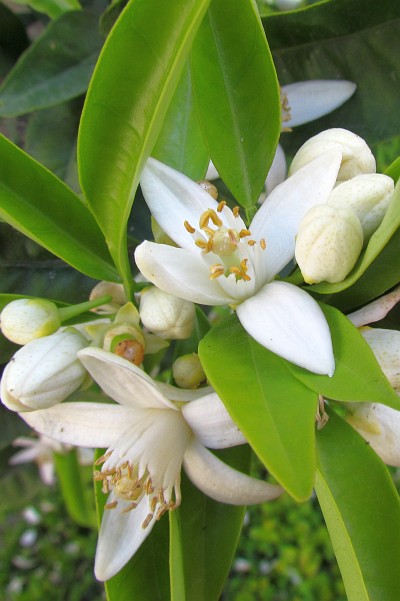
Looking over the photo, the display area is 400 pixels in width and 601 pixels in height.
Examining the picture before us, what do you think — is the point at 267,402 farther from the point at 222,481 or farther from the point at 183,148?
the point at 183,148

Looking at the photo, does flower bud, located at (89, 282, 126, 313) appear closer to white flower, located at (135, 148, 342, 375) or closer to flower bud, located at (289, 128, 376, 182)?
white flower, located at (135, 148, 342, 375)

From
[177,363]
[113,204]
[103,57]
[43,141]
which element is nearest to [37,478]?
[43,141]

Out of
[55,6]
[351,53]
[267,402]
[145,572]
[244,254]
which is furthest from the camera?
[55,6]

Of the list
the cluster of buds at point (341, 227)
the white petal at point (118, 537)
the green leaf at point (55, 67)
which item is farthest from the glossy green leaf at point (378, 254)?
the green leaf at point (55, 67)

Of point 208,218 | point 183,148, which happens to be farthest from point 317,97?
point 208,218

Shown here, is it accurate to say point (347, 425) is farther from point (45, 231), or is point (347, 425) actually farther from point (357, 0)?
point (357, 0)

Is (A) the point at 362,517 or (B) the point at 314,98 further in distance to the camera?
(B) the point at 314,98

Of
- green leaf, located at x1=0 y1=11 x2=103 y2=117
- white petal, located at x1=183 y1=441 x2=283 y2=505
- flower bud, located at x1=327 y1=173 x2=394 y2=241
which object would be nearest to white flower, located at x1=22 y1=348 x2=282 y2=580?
white petal, located at x1=183 y1=441 x2=283 y2=505

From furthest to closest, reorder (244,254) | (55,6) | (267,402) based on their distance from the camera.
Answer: (55,6)
(244,254)
(267,402)
